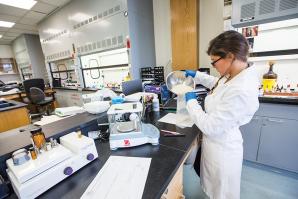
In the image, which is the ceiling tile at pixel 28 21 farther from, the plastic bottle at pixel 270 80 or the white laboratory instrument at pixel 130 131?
the plastic bottle at pixel 270 80

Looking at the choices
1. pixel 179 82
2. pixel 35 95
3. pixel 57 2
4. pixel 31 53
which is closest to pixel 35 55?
pixel 31 53

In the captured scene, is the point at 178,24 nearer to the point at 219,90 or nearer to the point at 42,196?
the point at 219,90

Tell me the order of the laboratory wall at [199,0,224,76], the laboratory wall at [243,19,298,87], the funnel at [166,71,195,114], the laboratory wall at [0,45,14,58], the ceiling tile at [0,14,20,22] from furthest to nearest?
the laboratory wall at [0,45,14,58] < the ceiling tile at [0,14,20,22] < the laboratory wall at [199,0,224,76] < the laboratory wall at [243,19,298,87] < the funnel at [166,71,195,114]

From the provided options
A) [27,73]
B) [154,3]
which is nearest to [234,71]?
[154,3]

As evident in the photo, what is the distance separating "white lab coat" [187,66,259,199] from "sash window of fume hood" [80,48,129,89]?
2848 millimetres

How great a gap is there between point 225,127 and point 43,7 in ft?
15.5

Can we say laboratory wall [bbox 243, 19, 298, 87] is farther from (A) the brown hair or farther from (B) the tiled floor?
(A) the brown hair

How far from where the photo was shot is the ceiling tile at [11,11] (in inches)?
135

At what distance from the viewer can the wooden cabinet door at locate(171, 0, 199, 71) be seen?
2.35 metres

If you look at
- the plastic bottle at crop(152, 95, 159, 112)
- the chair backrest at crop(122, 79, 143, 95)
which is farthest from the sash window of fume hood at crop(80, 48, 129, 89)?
the plastic bottle at crop(152, 95, 159, 112)

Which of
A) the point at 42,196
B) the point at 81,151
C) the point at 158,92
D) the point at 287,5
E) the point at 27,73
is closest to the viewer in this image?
the point at 42,196

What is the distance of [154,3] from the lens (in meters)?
2.97

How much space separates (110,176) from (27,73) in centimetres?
826

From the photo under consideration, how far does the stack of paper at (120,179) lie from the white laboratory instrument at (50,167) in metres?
0.14
